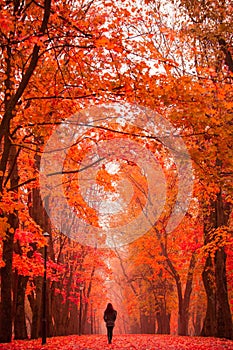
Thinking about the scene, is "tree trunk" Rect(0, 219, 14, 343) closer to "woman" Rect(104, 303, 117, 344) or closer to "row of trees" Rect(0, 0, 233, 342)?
"row of trees" Rect(0, 0, 233, 342)

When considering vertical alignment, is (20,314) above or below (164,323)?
below

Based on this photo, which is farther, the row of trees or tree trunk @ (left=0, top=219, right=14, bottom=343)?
tree trunk @ (left=0, top=219, right=14, bottom=343)

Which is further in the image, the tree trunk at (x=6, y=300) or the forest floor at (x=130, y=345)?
the tree trunk at (x=6, y=300)

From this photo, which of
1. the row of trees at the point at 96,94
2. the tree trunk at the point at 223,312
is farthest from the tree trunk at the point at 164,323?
the tree trunk at the point at 223,312

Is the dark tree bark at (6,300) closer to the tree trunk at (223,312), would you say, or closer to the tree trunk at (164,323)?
the tree trunk at (223,312)

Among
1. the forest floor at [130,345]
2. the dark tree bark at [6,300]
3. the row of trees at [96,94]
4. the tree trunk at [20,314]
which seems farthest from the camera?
the tree trunk at [20,314]

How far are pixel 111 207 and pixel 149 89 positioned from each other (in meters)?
24.8

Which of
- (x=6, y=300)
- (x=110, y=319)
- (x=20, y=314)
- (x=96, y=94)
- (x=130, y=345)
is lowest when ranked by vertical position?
(x=130, y=345)

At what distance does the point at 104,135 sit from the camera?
14859mm

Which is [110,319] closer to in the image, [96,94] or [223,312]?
[223,312]

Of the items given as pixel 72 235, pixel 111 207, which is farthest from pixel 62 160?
pixel 111 207

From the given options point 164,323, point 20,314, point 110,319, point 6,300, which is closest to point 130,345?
point 110,319

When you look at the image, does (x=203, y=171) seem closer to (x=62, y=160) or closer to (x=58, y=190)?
(x=62, y=160)

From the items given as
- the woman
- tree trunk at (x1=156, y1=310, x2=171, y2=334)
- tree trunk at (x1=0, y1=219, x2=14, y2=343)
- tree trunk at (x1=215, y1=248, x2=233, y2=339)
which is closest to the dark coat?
the woman
